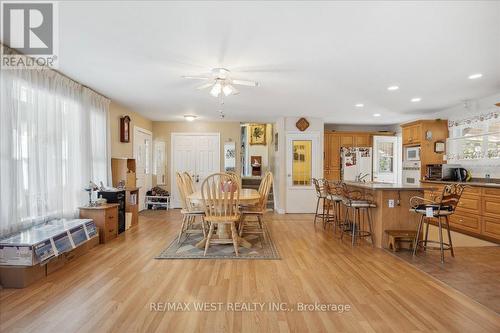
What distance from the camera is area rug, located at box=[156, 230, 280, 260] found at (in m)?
3.63

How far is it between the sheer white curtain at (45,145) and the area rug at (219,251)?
160cm

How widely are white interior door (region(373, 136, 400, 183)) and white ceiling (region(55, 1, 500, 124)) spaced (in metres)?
3.20

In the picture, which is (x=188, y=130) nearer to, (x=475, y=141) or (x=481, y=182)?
(x=475, y=141)

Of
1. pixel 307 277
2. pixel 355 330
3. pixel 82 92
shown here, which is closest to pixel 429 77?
pixel 307 277

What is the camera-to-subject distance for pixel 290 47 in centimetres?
298

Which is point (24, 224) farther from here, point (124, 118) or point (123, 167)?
point (124, 118)

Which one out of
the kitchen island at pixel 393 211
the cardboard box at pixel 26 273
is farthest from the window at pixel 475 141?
the cardboard box at pixel 26 273

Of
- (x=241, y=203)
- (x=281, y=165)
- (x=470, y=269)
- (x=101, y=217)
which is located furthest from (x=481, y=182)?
(x=101, y=217)

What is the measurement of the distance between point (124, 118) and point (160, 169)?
2232 mm

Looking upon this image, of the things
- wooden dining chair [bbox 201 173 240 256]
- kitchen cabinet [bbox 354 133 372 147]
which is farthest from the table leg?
kitchen cabinet [bbox 354 133 372 147]

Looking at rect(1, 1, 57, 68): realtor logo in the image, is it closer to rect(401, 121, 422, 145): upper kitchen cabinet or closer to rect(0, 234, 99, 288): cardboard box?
rect(0, 234, 99, 288): cardboard box

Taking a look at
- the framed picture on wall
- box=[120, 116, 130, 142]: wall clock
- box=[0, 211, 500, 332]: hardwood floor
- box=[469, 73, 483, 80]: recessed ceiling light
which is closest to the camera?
box=[0, 211, 500, 332]: hardwood floor

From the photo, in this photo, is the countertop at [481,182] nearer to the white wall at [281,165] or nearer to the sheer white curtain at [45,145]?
the white wall at [281,165]

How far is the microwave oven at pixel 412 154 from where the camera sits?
6363mm
